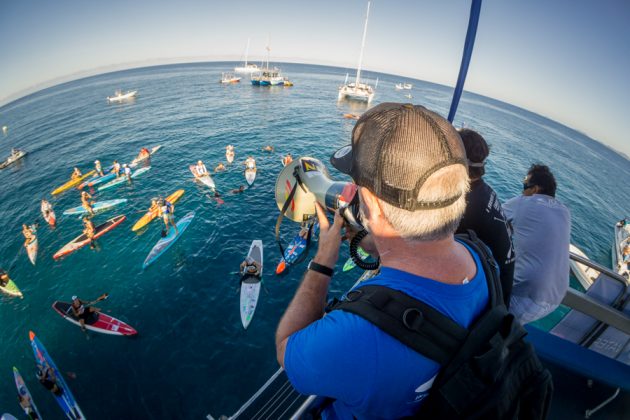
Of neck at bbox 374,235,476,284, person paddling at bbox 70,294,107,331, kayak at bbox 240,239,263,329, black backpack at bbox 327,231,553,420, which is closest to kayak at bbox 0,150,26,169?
person paddling at bbox 70,294,107,331

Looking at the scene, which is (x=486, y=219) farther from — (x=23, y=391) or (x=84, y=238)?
(x=84, y=238)

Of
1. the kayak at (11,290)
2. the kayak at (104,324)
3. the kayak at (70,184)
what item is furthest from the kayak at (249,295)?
the kayak at (70,184)

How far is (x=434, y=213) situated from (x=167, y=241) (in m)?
19.7

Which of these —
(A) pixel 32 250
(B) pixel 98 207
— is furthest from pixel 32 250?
(B) pixel 98 207

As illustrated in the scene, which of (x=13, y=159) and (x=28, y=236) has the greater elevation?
(x=28, y=236)

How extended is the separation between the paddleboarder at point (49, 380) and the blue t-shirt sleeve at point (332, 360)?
48.2 ft

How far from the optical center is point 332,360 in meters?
1.33

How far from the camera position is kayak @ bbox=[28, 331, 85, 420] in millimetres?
9648

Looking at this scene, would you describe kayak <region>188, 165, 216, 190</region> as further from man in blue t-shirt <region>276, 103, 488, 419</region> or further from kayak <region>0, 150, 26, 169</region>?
kayak <region>0, 150, 26, 169</region>

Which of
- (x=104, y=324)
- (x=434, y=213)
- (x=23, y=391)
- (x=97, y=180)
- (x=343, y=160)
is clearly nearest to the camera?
(x=434, y=213)

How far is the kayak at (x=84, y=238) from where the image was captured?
17.5 metres

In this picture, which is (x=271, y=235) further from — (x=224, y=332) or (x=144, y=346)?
(x=144, y=346)

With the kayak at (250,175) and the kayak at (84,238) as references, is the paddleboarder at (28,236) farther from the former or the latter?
the kayak at (250,175)

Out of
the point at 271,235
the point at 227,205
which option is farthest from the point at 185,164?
Answer: the point at 271,235
